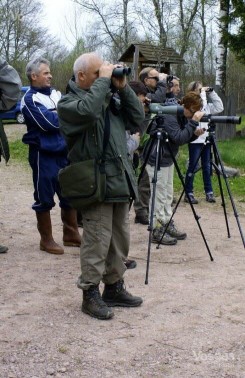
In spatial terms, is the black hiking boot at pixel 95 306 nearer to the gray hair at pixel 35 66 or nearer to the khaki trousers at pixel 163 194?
the khaki trousers at pixel 163 194

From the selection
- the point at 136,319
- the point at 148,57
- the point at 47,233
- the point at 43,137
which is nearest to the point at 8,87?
the point at 43,137

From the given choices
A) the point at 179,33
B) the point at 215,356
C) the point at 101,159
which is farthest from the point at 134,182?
the point at 179,33

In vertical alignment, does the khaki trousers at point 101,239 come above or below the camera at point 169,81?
below

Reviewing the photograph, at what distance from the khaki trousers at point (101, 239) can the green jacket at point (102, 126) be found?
0.39 feet

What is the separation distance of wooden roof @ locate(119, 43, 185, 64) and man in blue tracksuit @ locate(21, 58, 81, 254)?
7.02 metres

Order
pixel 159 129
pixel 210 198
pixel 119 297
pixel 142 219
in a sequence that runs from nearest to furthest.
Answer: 1. pixel 119 297
2. pixel 159 129
3. pixel 142 219
4. pixel 210 198

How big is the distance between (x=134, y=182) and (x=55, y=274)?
1.41 meters

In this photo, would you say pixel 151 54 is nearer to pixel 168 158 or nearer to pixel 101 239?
pixel 168 158

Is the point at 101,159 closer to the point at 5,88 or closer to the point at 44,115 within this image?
the point at 44,115

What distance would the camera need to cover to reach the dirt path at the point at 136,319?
10.6ft

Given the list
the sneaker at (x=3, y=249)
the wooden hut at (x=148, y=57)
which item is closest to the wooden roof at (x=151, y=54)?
the wooden hut at (x=148, y=57)

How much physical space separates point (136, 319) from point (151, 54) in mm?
9227

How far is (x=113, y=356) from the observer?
10.9ft

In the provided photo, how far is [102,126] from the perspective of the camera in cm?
378
